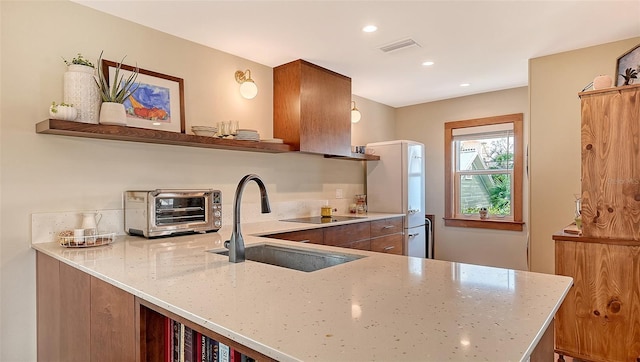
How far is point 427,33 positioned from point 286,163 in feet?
5.55

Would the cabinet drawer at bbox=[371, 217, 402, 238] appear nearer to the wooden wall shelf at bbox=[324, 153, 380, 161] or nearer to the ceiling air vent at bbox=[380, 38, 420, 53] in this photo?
the wooden wall shelf at bbox=[324, 153, 380, 161]

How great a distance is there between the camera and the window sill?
4320 millimetres

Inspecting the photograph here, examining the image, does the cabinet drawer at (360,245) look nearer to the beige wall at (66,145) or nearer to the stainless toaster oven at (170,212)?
the beige wall at (66,145)

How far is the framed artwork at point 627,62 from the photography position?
2.65 metres

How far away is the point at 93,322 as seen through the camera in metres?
1.44

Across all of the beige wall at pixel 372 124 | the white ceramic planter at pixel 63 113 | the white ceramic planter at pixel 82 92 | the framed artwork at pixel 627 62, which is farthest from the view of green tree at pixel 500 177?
the white ceramic planter at pixel 63 113

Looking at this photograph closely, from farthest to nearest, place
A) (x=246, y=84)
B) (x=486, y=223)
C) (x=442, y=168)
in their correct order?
1. (x=442, y=168)
2. (x=486, y=223)
3. (x=246, y=84)

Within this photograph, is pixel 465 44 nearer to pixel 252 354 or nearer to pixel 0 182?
pixel 252 354

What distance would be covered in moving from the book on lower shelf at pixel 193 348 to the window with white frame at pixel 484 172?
4170 mm

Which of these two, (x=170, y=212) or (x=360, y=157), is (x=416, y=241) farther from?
(x=170, y=212)

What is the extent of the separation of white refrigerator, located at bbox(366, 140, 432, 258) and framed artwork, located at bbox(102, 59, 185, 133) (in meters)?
2.45

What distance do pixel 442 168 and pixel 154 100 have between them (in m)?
3.65

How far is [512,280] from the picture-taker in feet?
3.85

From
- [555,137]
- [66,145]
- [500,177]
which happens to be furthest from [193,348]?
[500,177]
